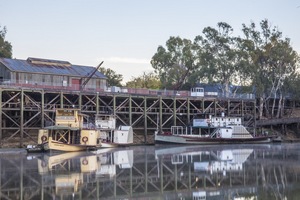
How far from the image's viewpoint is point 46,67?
66.4 meters

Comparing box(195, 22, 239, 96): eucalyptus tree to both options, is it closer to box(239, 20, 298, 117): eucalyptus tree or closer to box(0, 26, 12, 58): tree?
box(239, 20, 298, 117): eucalyptus tree

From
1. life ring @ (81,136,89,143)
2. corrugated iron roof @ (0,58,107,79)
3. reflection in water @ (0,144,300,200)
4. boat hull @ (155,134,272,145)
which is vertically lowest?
boat hull @ (155,134,272,145)

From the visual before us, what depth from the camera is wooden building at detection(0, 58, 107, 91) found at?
61.4 m

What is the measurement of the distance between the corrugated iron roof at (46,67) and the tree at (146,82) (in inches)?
1298

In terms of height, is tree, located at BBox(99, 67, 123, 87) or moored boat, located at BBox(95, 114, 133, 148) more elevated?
tree, located at BBox(99, 67, 123, 87)

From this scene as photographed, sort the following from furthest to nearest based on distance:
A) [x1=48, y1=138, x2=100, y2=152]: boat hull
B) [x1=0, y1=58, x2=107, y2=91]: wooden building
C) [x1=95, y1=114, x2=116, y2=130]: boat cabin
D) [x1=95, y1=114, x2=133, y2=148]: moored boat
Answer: [x1=0, y1=58, x2=107, y2=91]: wooden building, [x1=95, y1=114, x2=116, y2=130]: boat cabin, [x1=95, y1=114, x2=133, y2=148]: moored boat, [x1=48, y1=138, x2=100, y2=152]: boat hull

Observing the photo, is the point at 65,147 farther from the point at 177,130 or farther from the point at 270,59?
the point at 270,59

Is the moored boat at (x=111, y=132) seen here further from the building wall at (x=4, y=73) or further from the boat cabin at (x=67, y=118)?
the building wall at (x=4, y=73)

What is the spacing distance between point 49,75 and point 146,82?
43509 mm

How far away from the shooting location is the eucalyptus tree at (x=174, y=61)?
97688 millimetres

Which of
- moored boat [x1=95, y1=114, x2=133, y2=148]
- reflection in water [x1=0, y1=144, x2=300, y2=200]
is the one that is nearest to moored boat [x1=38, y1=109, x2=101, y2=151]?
moored boat [x1=95, y1=114, x2=133, y2=148]

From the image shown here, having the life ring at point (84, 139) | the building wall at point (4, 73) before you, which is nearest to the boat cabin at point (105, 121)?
the life ring at point (84, 139)

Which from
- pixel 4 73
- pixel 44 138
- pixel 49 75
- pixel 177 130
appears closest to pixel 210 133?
pixel 177 130

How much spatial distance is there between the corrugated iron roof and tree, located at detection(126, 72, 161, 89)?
33.0 m
